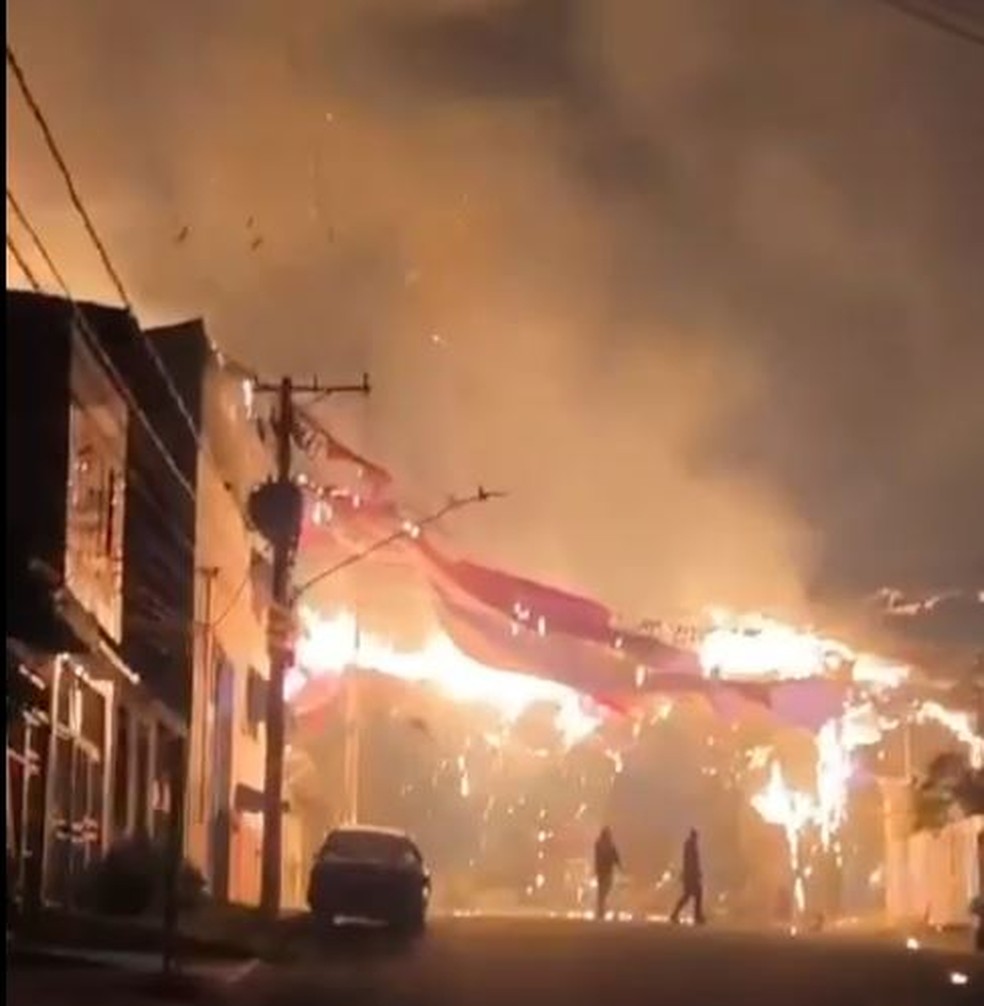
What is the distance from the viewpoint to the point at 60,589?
98.2ft

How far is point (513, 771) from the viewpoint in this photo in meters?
78.2

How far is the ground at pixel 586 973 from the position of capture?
72.8ft

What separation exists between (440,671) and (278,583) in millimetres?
27163

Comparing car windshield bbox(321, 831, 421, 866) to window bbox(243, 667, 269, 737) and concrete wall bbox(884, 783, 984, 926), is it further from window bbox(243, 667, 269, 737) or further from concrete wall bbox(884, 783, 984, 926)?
concrete wall bbox(884, 783, 984, 926)

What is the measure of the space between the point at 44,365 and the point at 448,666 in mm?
36144

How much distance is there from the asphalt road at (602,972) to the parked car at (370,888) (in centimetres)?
55

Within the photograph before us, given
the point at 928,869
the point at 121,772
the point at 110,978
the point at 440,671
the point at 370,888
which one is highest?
the point at 440,671

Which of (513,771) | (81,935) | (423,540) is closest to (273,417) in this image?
(423,540)

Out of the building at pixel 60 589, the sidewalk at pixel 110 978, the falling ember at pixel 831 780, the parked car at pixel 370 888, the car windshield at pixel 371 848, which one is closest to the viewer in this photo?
the sidewalk at pixel 110 978

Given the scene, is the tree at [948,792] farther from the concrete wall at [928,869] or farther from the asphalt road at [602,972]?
the asphalt road at [602,972]

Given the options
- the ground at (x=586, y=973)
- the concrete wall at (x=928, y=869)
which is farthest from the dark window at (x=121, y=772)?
the concrete wall at (x=928, y=869)

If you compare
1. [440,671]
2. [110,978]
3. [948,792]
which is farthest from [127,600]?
[440,671]

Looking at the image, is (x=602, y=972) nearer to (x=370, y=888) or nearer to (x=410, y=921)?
(x=410, y=921)

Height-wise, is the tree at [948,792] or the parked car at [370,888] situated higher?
the tree at [948,792]
